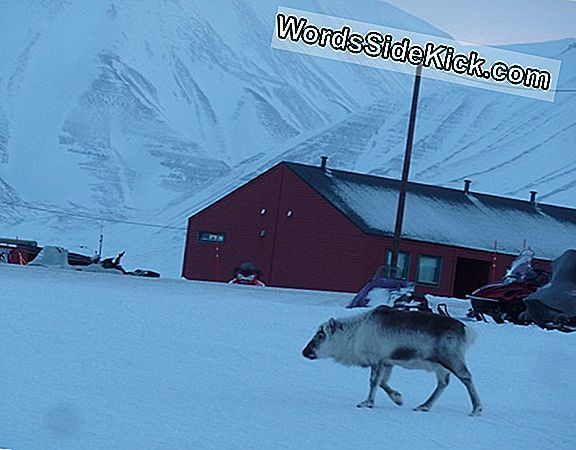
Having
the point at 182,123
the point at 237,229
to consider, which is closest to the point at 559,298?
the point at 237,229

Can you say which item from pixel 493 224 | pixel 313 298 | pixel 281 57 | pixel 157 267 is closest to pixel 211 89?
pixel 281 57

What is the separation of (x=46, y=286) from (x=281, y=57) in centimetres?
16235

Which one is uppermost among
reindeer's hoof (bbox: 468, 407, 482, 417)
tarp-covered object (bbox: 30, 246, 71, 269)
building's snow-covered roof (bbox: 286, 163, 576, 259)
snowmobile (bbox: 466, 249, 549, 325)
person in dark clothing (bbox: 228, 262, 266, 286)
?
building's snow-covered roof (bbox: 286, 163, 576, 259)

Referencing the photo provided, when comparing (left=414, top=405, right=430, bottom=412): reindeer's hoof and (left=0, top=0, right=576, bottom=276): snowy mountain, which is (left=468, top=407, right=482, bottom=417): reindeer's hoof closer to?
(left=414, top=405, right=430, bottom=412): reindeer's hoof

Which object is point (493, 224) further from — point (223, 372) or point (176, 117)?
point (176, 117)

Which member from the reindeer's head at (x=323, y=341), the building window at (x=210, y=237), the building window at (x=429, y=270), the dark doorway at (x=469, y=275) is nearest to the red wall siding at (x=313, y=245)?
the building window at (x=429, y=270)

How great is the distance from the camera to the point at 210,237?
156ft

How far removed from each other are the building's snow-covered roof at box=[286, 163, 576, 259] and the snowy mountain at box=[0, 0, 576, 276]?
40.5 metres

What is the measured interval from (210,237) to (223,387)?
36.9 m

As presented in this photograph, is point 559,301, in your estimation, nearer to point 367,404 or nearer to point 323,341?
point 323,341

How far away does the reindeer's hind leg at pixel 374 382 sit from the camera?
1026 cm

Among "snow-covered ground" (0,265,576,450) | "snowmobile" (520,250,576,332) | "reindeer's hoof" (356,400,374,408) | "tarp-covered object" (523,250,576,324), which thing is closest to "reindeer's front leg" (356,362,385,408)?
"reindeer's hoof" (356,400,374,408)

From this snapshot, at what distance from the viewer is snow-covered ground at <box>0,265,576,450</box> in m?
8.48

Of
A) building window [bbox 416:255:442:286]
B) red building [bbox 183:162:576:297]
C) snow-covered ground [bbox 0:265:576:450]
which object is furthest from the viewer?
building window [bbox 416:255:442:286]
